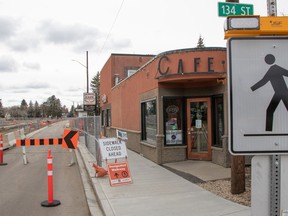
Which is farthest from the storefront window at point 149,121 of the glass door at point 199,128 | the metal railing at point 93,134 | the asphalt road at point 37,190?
the asphalt road at point 37,190

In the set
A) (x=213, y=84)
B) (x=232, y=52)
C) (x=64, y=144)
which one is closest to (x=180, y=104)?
(x=213, y=84)

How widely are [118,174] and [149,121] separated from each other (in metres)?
5.97

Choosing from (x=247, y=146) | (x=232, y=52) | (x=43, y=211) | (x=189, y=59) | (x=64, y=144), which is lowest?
(x=43, y=211)

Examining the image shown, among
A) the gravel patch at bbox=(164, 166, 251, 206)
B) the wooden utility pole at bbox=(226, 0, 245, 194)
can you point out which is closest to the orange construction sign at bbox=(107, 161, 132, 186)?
the gravel patch at bbox=(164, 166, 251, 206)

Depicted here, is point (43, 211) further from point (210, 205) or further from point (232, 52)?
point (232, 52)

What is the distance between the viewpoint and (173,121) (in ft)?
43.5

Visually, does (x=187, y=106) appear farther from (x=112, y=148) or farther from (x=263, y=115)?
(x=263, y=115)

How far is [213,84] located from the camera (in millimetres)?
12500

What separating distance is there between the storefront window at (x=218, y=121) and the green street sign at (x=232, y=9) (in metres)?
5.71

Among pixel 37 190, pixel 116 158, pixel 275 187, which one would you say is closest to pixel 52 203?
pixel 37 190

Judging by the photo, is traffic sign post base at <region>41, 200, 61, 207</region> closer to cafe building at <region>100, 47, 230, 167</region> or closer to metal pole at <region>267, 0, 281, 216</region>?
cafe building at <region>100, 47, 230, 167</region>

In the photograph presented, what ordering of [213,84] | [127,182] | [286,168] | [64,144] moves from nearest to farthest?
1. [286,168]
2. [127,182]
3. [64,144]
4. [213,84]

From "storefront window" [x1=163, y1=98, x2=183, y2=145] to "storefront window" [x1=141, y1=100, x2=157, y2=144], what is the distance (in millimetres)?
745

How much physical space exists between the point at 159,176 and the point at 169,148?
2712 millimetres
